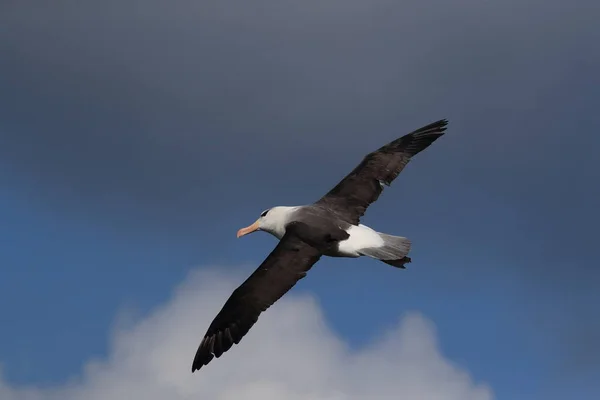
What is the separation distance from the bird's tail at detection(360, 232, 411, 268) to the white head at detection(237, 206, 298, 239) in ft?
5.18

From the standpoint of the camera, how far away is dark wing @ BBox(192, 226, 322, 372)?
1584 centimetres

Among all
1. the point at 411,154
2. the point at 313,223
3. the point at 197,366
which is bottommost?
the point at 197,366

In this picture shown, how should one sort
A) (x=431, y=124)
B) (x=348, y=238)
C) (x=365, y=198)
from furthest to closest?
(x=431, y=124)
(x=365, y=198)
(x=348, y=238)

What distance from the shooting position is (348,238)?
16.8 metres

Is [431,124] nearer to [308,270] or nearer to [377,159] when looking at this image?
[377,159]

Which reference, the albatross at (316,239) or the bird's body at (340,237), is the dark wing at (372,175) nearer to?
the albatross at (316,239)

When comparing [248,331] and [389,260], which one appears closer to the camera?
[248,331]

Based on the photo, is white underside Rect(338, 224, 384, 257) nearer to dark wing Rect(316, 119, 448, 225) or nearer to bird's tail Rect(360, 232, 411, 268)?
bird's tail Rect(360, 232, 411, 268)

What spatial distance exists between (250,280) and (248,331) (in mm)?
805

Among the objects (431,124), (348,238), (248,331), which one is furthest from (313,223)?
(431,124)

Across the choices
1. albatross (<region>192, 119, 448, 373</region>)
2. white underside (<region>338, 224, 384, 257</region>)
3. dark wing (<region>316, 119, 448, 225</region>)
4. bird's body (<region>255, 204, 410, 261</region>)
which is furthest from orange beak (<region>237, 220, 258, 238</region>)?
white underside (<region>338, 224, 384, 257</region>)

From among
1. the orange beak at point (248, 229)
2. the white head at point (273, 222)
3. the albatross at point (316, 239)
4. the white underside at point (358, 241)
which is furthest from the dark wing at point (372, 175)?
the orange beak at point (248, 229)

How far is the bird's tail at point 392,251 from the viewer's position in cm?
1669

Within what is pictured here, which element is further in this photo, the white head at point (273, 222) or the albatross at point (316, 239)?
the white head at point (273, 222)
